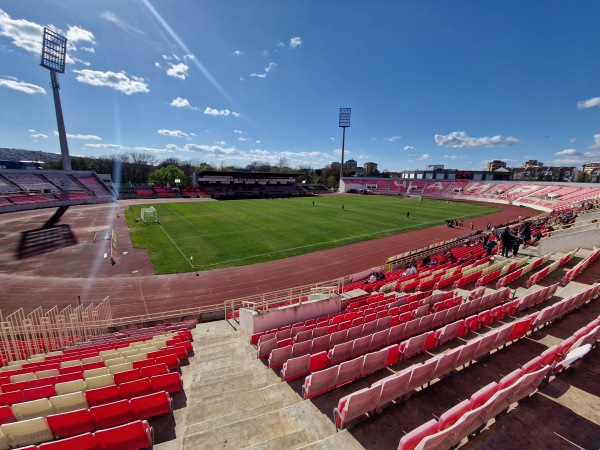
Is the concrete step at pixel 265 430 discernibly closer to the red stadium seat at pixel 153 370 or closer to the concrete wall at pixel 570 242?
the red stadium seat at pixel 153 370

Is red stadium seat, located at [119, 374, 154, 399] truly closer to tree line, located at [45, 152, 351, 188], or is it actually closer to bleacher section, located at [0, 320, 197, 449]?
bleacher section, located at [0, 320, 197, 449]

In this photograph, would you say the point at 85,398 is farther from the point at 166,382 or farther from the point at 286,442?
the point at 286,442

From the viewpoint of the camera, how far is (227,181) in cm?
8525

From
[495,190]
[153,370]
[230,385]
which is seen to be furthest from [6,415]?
[495,190]

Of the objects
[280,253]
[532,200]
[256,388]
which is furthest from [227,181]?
[256,388]

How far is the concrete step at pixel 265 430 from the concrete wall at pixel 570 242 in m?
20.4

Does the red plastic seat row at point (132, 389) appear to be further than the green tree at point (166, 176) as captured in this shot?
No

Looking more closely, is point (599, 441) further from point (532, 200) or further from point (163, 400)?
point (532, 200)

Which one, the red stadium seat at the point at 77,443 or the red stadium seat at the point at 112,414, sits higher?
the red stadium seat at the point at 77,443

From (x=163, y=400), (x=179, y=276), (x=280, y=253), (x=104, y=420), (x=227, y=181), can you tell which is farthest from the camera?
(x=227, y=181)

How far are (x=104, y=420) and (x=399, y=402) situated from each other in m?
5.27

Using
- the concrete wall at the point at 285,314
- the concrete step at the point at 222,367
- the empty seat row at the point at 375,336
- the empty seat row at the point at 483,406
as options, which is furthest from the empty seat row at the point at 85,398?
the empty seat row at the point at 483,406

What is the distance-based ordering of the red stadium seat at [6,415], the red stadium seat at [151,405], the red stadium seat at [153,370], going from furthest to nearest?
the red stadium seat at [153,370], the red stadium seat at [151,405], the red stadium seat at [6,415]

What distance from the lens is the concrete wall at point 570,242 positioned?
1700 centimetres
